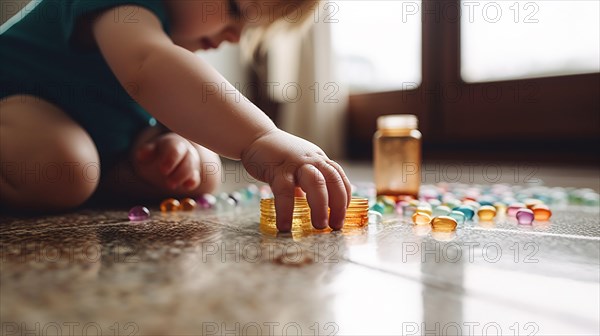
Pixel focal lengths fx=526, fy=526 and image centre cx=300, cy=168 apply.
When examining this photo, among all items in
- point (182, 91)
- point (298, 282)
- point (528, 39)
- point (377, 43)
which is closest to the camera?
point (298, 282)

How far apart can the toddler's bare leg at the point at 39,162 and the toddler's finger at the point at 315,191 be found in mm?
486

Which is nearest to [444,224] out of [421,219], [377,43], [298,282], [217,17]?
[421,219]

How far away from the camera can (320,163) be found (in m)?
0.61

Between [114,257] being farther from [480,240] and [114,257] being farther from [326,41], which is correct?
[326,41]

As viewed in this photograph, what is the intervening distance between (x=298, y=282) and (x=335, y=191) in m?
0.20

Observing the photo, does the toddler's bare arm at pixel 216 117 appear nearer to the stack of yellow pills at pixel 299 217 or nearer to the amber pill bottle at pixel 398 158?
the stack of yellow pills at pixel 299 217

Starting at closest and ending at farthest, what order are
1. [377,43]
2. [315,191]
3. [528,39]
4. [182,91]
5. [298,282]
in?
1. [298,282]
2. [315,191]
3. [182,91]
4. [528,39]
5. [377,43]

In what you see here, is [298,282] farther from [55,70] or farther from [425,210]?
[55,70]

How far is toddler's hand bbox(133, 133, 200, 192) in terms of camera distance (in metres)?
0.96

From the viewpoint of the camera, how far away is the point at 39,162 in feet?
2.89

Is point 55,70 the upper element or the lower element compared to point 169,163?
upper

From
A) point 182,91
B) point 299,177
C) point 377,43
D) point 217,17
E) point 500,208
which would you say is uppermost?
point 377,43

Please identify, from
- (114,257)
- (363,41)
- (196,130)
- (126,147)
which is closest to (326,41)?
(363,41)

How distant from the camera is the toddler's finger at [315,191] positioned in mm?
585
